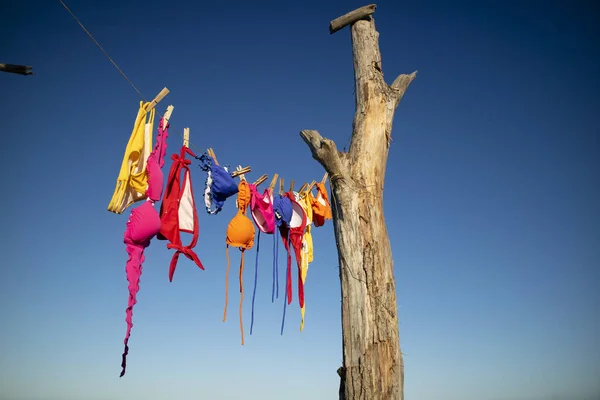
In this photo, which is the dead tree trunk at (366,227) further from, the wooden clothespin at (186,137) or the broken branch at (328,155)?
the wooden clothespin at (186,137)

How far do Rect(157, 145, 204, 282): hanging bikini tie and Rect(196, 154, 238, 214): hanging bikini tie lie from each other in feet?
0.61

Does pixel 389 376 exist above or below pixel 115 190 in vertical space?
below

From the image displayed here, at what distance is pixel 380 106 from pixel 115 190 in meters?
2.44

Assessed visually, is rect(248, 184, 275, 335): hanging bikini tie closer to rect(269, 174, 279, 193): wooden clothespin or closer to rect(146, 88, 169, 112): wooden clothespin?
rect(269, 174, 279, 193): wooden clothespin

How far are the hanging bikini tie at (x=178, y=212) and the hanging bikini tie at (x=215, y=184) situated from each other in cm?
18

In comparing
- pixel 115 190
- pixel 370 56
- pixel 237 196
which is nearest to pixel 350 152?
pixel 370 56

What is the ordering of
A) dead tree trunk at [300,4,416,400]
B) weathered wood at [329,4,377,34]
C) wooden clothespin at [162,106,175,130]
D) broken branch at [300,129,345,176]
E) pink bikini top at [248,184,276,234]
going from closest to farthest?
dead tree trunk at [300,4,416,400]
broken branch at [300,129,345,176]
wooden clothespin at [162,106,175,130]
weathered wood at [329,4,377,34]
pink bikini top at [248,184,276,234]

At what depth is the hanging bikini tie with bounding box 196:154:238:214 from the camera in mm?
5031

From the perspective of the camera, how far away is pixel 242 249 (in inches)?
201

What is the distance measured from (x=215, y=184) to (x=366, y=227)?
163 cm

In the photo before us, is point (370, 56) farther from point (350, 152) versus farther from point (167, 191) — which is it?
point (167, 191)

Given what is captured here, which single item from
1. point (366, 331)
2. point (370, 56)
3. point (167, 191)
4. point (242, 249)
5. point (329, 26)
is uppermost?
point (329, 26)

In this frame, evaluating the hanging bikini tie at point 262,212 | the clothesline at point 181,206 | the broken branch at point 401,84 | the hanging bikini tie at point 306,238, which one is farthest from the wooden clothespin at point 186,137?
the broken branch at point 401,84

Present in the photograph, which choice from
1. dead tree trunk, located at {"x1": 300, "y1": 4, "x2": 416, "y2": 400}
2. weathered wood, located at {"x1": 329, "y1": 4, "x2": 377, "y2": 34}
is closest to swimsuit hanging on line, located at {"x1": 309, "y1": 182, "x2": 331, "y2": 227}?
dead tree trunk, located at {"x1": 300, "y1": 4, "x2": 416, "y2": 400}
